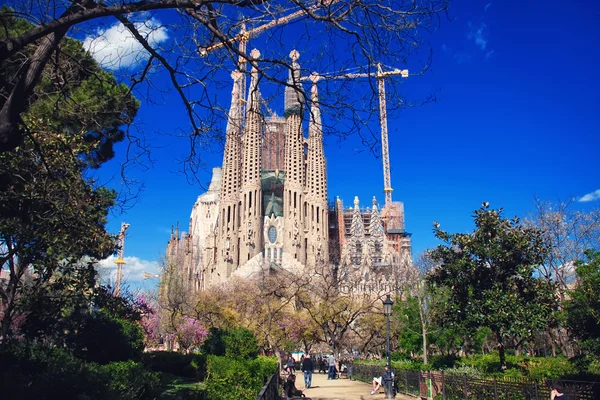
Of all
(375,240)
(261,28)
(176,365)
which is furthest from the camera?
(375,240)

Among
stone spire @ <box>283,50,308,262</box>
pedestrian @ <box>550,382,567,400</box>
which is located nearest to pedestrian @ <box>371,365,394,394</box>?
pedestrian @ <box>550,382,567,400</box>

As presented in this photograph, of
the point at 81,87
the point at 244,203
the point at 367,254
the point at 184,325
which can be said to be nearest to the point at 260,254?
the point at 244,203

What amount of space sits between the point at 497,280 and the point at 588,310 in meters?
3.30

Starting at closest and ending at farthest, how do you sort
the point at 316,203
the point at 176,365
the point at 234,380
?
the point at 234,380 → the point at 176,365 → the point at 316,203

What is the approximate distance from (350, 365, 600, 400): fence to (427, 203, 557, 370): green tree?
2970 mm

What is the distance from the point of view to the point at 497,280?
57.8ft

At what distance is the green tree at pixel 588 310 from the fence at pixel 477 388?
3583mm

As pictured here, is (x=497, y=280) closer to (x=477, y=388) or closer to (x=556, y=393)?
(x=477, y=388)

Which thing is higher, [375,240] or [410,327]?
[375,240]

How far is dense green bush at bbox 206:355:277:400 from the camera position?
12945 millimetres

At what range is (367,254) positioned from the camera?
222 feet

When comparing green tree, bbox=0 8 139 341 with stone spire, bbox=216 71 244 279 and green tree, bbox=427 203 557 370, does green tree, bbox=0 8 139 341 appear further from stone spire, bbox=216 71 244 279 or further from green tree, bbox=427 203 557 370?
stone spire, bbox=216 71 244 279

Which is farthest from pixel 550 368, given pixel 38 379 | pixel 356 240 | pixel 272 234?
pixel 356 240

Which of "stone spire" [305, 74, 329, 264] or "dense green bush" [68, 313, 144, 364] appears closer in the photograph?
"dense green bush" [68, 313, 144, 364]
